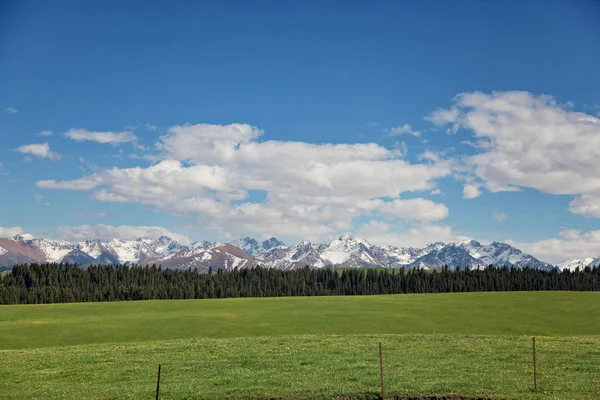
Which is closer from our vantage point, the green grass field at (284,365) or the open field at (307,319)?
the green grass field at (284,365)

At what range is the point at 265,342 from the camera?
47.4 metres

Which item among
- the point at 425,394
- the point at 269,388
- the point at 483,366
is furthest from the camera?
the point at 483,366

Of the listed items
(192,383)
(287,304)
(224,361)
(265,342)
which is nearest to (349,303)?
(287,304)

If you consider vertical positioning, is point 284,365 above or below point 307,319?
above

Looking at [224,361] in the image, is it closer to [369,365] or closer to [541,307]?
[369,365]

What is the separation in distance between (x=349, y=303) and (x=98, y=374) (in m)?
86.6

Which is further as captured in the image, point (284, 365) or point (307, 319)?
point (307, 319)

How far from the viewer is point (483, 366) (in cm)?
3281

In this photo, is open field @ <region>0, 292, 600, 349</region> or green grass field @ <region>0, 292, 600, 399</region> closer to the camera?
green grass field @ <region>0, 292, 600, 399</region>

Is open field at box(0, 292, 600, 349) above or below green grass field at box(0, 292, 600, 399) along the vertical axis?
below

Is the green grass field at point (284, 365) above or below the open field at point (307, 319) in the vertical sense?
above

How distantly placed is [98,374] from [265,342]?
16946mm

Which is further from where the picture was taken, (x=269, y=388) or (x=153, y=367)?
(x=153, y=367)

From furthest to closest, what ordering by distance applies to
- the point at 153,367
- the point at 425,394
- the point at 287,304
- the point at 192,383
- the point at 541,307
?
the point at 287,304
the point at 541,307
the point at 153,367
the point at 192,383
the point at 425,394
